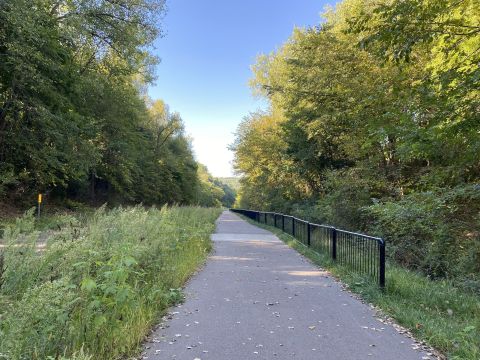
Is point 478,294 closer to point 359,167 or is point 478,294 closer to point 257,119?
point 359,167

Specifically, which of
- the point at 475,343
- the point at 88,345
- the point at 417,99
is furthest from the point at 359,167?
the point at 88,345

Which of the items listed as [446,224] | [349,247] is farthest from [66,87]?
[446,224]

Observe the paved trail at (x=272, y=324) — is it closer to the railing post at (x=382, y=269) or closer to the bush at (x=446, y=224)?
the railing post at (x=382, y=269)

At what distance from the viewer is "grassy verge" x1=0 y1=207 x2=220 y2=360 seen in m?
3.27

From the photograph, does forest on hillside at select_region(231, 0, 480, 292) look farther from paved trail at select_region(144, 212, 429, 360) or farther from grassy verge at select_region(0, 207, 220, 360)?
grassy verge at select_region(0, 207, 220, 360)

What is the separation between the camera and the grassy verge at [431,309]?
14.9ft

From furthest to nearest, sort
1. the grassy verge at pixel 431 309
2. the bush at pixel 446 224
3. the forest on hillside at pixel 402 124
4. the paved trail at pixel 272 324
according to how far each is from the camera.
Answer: the bush at pixel 446 224 → the forest on hillside at pixel 402 124 → the grassy verge at pixel 431 309 → the paved trail at pixel 272 324

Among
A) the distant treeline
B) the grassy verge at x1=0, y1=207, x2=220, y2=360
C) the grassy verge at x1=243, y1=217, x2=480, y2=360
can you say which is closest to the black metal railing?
the grassy verge at x1=243, y1=217, x2=480, y2=360

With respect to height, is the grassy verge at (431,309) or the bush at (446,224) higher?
the bush at (446,224)

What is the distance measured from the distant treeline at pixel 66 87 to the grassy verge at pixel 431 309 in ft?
49.1

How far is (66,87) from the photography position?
2178 cm

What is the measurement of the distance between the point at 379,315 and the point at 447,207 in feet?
16.6

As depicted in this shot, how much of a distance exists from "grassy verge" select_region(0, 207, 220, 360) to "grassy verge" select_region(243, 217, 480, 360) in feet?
11.2

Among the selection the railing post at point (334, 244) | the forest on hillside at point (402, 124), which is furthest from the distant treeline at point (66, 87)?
the railing post at point (334, 244)
